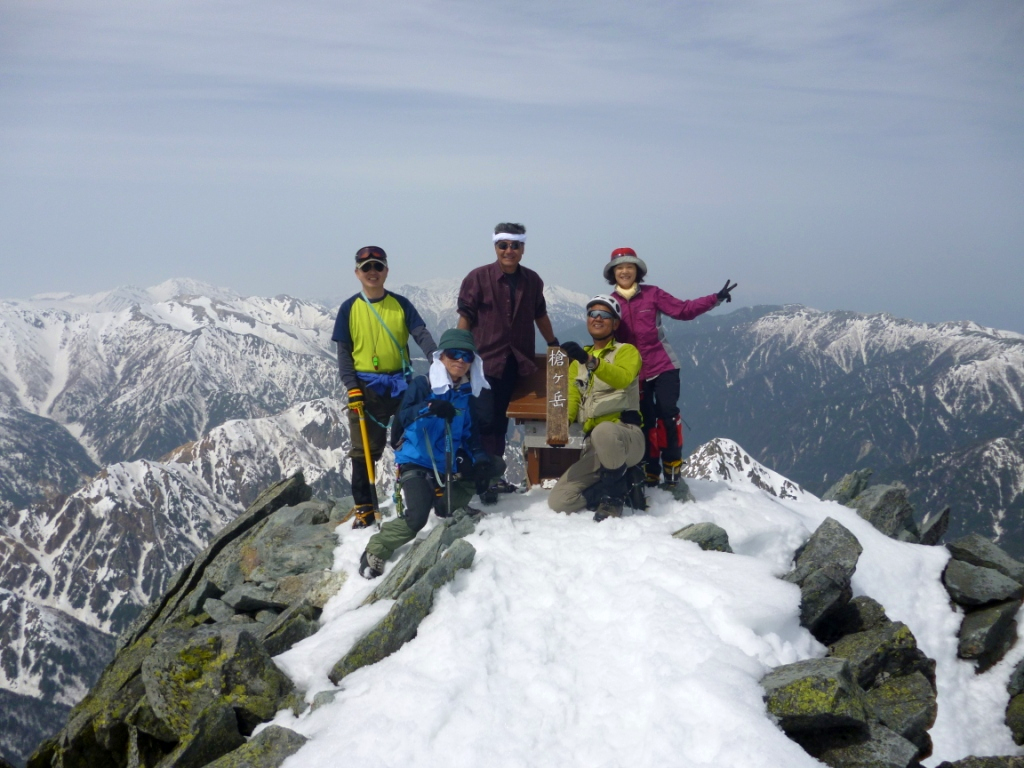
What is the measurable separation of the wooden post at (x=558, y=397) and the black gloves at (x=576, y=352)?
638 mm

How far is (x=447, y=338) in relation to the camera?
11695 millimetres

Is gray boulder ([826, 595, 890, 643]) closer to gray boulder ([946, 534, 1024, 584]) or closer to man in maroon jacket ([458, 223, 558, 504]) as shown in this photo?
gray boulder ([946, 534, 1024, 584])

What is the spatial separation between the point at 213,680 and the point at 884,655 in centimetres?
910

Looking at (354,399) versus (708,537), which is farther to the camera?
(354,399)

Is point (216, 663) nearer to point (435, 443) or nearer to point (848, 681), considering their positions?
point (435, 443)

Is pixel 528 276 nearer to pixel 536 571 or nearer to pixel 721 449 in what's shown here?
pixel 536 571

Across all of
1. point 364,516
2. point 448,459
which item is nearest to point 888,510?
point 448,459

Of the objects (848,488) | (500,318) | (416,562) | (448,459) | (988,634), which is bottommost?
(988,634)

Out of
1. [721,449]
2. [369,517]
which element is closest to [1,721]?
[721,449]

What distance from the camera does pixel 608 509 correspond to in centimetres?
1228

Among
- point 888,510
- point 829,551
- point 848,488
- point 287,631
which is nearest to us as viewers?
point 287,631

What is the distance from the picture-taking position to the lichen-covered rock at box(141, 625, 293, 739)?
25.0ft

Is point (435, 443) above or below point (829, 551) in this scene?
above

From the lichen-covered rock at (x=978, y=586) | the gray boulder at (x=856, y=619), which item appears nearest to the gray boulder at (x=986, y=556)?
the lichen-covered rock at (x=978, y=586)
